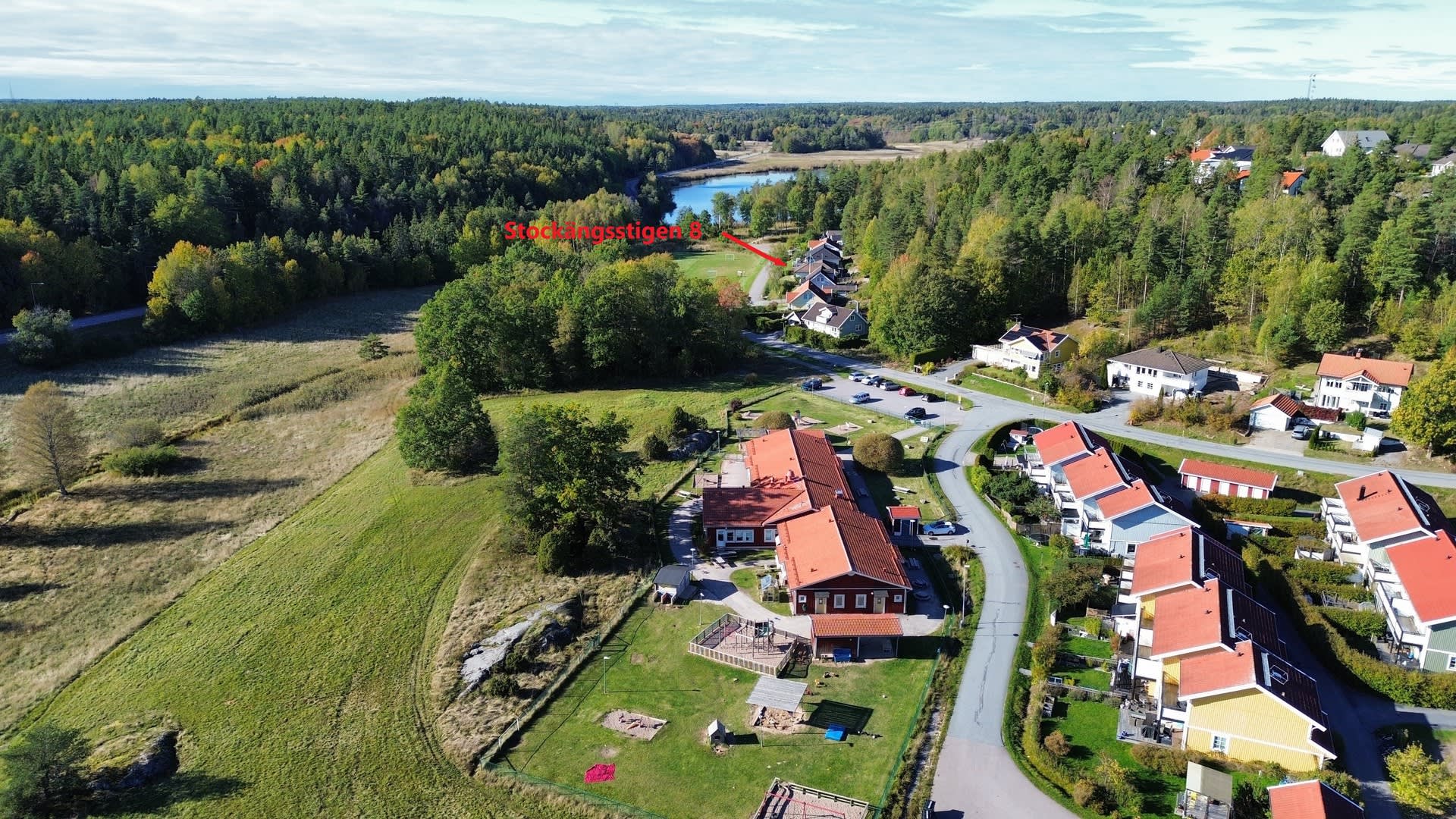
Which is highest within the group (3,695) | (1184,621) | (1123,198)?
(1123,198)

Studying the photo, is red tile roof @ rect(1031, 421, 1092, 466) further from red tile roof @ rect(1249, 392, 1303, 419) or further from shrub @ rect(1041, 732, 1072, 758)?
shrub @ rect(1041, 732, 1072, 758)

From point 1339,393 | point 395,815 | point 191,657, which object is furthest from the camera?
point 1339,393

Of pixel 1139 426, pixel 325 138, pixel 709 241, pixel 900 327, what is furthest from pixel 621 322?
pixel 325 138

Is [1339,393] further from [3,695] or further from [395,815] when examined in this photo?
[3,695]

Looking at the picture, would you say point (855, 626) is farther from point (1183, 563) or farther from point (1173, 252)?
point (1173, 252)

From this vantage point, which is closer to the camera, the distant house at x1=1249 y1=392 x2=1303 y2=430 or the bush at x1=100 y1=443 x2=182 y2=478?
the bush at x1=100 y1=443 x2=182 y2=478

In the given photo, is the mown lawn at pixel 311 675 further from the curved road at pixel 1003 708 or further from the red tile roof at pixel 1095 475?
the red tile roof at pixel 1095 475

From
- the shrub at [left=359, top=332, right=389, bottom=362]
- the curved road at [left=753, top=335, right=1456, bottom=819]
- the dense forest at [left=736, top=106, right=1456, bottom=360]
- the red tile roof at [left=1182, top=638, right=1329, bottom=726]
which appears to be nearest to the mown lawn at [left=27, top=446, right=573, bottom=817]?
the curved road at [left=753, top=335, right=1456, bottom=819]
